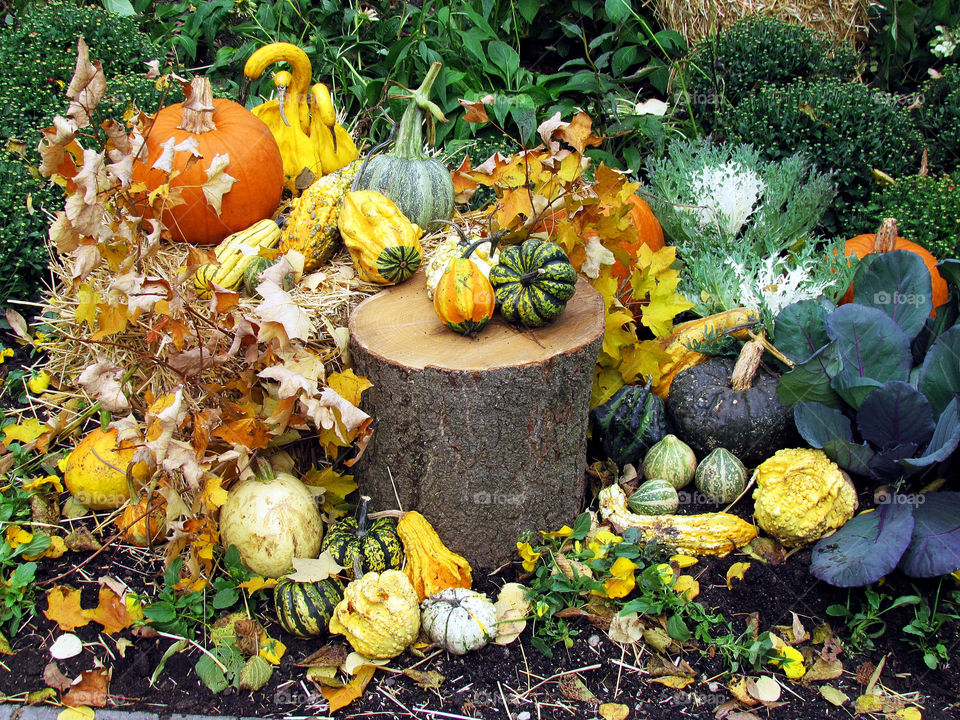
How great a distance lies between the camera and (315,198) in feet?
10.7

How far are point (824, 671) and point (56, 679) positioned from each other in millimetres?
2417

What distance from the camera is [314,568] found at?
8.56 ft

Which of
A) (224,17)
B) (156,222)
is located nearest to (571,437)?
(156,222)

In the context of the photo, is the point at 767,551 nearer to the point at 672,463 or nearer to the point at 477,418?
the point at 672,463

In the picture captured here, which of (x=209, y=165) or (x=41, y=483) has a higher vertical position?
(x=209, y=165)

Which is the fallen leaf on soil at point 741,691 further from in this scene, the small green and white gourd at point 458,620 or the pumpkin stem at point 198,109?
the pumpkin stem at point 198,109

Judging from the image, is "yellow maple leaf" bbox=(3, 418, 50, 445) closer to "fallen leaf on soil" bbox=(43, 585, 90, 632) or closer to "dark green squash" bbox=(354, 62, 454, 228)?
"fallen leaf on soil" bbox=(43, 585, 90, 632)

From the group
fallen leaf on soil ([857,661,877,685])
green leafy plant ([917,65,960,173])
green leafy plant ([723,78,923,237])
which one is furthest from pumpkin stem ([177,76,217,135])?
green leafy plant ([917,65,960,173])

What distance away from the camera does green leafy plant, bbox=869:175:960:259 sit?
381cm

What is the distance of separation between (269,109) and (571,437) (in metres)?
2.30

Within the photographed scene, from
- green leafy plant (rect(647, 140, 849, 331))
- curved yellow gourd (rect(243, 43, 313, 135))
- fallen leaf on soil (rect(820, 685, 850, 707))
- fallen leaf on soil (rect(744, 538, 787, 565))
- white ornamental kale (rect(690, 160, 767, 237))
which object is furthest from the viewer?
white ornamental kale (rect(690, 160, 767, 237))

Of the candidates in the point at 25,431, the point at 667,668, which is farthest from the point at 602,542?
the point at 25,431

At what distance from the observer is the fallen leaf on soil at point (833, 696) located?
2414 millimetres

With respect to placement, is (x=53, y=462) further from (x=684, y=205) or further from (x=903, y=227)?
(x=903, y=227)
